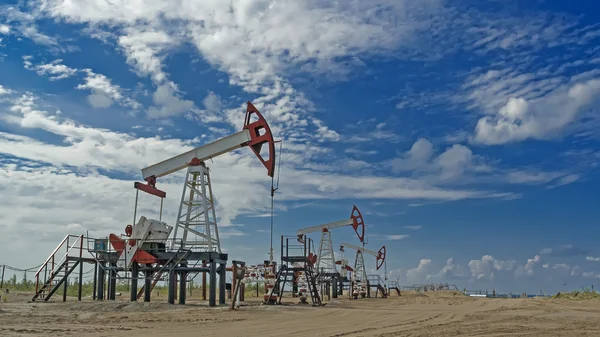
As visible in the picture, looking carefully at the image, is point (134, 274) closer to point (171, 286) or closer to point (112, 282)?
point (112, 282)

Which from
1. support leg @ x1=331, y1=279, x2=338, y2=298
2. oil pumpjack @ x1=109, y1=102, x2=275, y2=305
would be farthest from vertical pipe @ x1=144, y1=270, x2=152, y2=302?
support leg @ x1=331, y1=279, x2=338, y2=298

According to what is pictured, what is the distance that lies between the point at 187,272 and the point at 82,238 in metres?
6.18

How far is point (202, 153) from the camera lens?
978 inches

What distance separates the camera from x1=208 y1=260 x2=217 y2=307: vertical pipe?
22.1 m

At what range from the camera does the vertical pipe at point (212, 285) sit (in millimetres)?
22109

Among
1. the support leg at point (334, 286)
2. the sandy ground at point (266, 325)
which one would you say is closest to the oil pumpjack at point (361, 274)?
the support leg at point (334, 286)

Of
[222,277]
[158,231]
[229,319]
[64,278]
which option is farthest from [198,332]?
[64,278]

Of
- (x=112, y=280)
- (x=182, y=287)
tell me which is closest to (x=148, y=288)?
(x=182, y=287)

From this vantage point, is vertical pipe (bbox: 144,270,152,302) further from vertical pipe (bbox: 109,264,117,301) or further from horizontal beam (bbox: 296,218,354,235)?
horizontal beam (bbox: 296,218,354,235)

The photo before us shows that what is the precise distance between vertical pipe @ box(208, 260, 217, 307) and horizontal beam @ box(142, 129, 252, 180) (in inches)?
196

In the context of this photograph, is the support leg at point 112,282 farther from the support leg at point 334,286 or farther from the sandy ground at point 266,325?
the support leg at point 334,286

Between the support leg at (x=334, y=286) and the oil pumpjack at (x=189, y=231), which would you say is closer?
the oil pumpjack at (x=189, y=231)

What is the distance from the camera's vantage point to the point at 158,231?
79.9ft

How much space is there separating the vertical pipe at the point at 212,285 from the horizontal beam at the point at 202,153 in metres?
4.97
